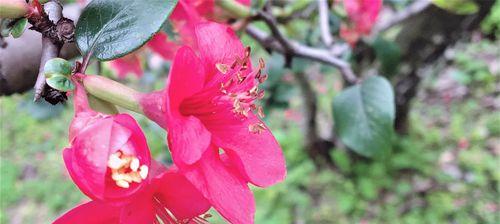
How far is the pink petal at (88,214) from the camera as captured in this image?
468mm

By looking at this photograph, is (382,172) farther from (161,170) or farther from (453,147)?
(161,170)

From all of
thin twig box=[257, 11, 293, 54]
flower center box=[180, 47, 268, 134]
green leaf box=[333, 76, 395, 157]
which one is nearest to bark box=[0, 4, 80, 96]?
flower center box=[180, 47, 268, 134]

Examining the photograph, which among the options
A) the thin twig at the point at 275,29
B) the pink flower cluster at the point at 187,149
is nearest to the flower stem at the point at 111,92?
the pink flower cluster at the point at 187,149

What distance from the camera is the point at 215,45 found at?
548 mm

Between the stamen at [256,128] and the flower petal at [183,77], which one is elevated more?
the flower petal at [183,77]

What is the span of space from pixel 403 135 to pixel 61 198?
1957 mm

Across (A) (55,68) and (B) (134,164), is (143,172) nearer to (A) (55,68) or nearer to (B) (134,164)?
(B) (134,164)

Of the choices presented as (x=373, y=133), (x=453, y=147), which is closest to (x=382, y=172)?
(x=453, y=147)

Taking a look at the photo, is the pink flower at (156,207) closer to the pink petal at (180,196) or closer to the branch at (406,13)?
the pink petal at (180,196)

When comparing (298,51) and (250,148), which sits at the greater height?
(250,148)

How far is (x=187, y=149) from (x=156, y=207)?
0.40ft

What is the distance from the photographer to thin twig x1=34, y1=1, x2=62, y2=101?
0.48 m

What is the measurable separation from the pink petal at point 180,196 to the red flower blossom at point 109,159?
0.20 feet

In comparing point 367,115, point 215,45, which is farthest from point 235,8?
point 367,115
